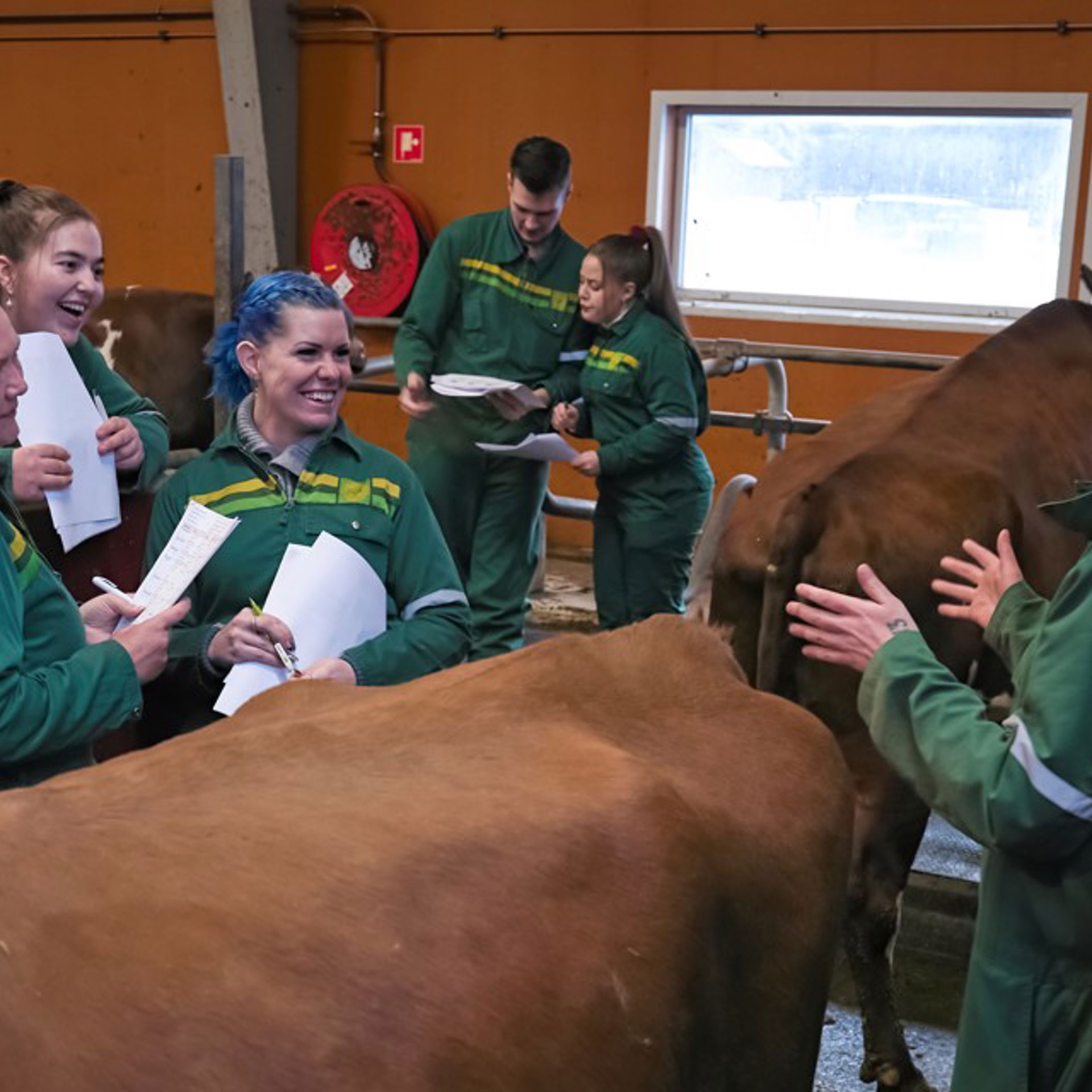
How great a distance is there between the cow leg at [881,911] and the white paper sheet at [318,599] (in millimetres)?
1275

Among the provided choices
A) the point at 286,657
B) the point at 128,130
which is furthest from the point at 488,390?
the point at 128,130

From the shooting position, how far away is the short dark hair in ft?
15.5

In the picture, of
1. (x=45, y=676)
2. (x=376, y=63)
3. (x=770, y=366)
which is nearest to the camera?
(x=45, y=676)

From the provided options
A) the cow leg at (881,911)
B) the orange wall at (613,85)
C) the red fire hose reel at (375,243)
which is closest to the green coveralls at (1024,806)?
the cow leg at (881,911)

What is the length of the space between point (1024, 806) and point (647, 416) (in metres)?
3.01

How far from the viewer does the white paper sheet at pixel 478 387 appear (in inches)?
182

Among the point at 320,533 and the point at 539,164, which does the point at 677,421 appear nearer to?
the point at 539,164

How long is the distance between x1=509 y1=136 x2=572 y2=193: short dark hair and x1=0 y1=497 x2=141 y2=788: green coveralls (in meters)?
2.83

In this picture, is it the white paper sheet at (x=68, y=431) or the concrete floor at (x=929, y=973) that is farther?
the concrete floor at (x=929, y=973)

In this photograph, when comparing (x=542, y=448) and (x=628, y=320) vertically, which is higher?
(x=628, y=320)

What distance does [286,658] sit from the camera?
2359 millimetres

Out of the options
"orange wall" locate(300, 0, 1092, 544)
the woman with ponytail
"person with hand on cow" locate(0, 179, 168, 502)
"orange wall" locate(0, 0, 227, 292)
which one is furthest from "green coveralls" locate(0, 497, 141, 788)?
"orange wall" locate(0, 0, 227, 292)

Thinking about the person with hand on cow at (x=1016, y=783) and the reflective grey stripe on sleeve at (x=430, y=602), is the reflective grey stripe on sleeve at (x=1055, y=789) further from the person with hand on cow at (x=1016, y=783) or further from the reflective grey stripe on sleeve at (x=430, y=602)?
the reflective grey stripe on sleeve at (x=430, y=602)

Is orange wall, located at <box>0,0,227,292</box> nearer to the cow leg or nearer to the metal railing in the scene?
the metal railing
